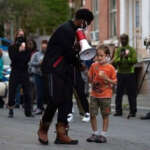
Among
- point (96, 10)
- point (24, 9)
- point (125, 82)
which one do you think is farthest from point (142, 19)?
point (24, 9)

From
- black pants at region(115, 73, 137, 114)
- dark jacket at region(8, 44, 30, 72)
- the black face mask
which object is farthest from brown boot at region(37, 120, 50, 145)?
black pants at region(115, 73, 137, 114)

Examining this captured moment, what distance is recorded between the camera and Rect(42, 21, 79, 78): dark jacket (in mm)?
8766

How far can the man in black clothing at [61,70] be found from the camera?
28.8 feet

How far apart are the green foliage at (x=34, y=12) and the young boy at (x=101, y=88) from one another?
146ft

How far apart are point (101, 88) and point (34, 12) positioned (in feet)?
150

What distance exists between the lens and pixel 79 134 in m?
10.4

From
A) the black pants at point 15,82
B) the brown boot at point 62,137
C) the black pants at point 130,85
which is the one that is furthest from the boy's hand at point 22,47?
the brown boot at point 62,137

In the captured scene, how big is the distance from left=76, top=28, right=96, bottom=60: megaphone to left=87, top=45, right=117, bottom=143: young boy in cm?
92

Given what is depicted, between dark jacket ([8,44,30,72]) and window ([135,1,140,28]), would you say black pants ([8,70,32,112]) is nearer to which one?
dark jacket ([8,44,30,72])

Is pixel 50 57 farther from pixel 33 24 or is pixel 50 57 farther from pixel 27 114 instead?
pixel 33 24

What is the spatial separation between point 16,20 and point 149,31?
119 ft

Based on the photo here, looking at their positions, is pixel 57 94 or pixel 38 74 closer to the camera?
pixel 57 94

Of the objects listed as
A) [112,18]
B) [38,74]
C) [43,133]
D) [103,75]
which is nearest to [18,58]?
[38,74]

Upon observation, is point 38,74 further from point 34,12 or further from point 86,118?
point 34,12
